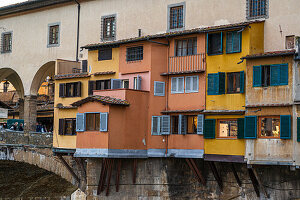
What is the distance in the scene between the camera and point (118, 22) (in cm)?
3803

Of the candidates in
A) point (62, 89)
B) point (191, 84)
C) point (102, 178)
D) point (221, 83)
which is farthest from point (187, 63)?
point (62, 89)

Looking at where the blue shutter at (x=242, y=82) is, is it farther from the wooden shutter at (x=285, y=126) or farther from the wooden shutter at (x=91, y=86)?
the wooden shutter at (x=91, y=86)

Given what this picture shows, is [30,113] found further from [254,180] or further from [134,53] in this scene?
[254,180]

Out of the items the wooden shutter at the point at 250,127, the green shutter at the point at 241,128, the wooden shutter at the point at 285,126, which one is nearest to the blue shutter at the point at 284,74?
the wooden shutter at the point at 285,126

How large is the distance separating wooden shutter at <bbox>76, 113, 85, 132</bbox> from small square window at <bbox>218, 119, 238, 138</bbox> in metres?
7.07

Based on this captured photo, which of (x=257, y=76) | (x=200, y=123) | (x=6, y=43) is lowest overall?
(x=200, y=123)

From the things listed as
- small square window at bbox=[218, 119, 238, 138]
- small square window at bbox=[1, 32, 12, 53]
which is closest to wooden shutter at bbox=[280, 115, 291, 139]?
small square window at bbox=[218, 119, 238, 138]

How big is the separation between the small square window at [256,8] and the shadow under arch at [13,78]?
2037 centimetres

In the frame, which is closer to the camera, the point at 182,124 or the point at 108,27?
the point at 182,124

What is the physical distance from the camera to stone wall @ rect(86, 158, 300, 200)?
29.9 metres

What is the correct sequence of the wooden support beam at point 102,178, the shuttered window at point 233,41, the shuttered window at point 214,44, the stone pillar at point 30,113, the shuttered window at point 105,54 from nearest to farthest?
the shuttered window at point 233,41
the shuttered window at point 214,44
the wooden support beam at point 102,178
the shuttered window at point 105,54
the stone pillar at point 30,113

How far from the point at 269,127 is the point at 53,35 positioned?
18.3 meters

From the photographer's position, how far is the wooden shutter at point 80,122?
108 ft

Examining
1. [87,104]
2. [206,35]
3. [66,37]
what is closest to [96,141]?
[87,104]
